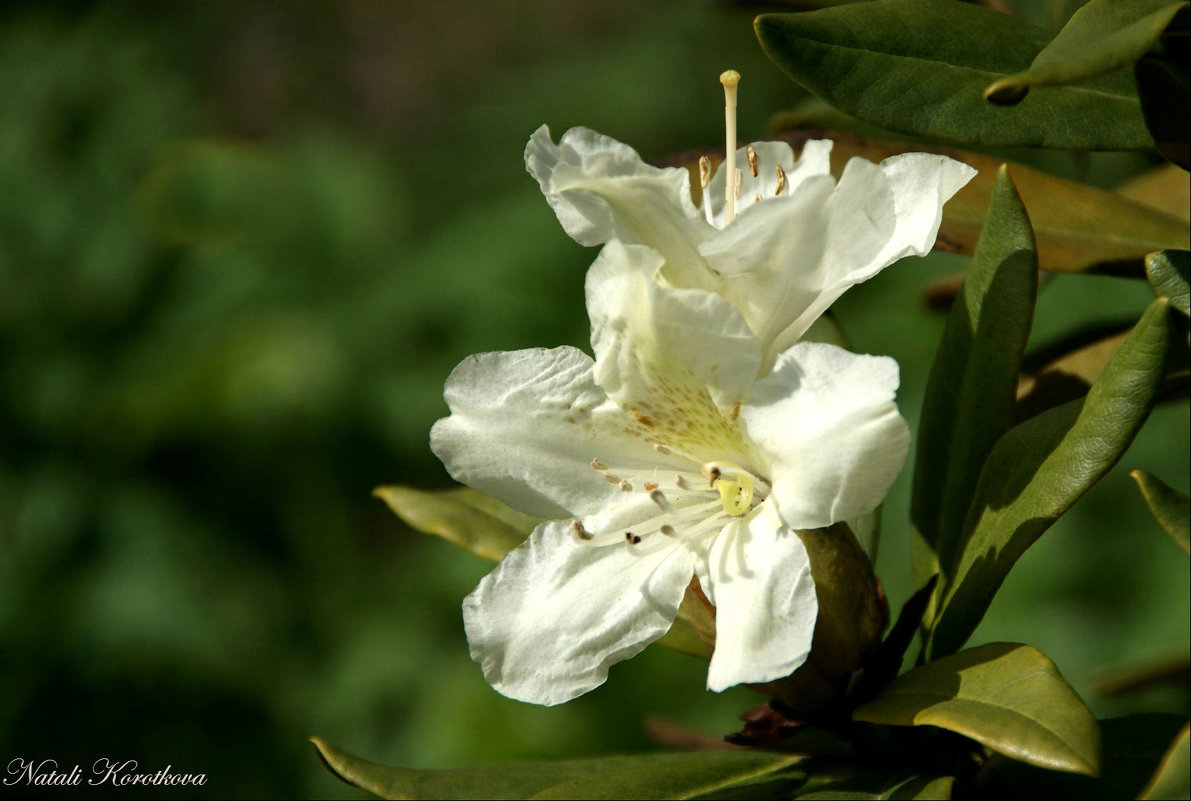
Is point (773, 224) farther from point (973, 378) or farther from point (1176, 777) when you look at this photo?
point (1176, 777)

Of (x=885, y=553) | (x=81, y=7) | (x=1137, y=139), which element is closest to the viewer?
(x=1137, y=139)

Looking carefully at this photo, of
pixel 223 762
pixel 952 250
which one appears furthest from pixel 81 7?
pixel 952 250

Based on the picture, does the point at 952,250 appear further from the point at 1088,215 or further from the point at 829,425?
the point at 829,425

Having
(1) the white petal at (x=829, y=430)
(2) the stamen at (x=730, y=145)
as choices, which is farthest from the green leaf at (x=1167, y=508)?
(2) the stamen at (x=730, y=145)

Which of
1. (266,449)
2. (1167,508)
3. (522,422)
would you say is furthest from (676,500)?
(266,449)

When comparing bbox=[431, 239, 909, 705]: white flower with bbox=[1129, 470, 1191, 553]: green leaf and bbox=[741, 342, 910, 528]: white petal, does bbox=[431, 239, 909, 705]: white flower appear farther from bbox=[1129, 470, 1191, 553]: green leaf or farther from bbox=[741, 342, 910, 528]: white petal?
bbox=[1129, 470, 1191, 553]: green leaf

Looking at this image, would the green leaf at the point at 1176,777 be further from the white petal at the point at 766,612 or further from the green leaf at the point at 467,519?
the green leaf at the point at 467,519

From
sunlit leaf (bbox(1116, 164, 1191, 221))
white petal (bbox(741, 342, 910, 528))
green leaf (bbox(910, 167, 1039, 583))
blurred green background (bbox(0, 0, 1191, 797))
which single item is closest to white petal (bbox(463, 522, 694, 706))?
white petal (bbox(741, 342, 910, 528))
